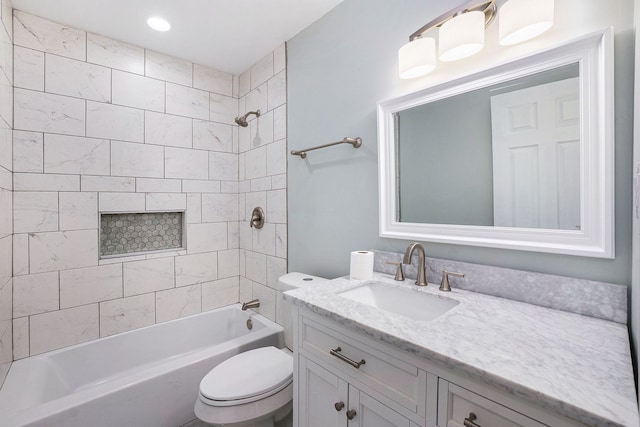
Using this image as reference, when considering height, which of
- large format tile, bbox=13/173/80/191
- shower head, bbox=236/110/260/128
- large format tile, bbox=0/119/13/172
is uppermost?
shower head, bbox=236/110/260/128

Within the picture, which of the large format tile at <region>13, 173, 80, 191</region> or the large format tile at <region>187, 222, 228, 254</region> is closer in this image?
the large format tile at <region>13, 173, 80, 191</region>

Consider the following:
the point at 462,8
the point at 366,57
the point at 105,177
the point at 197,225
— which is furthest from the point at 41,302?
the point at 462,8

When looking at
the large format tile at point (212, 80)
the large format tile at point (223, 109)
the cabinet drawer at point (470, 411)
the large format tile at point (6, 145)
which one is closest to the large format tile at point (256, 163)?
the large format tile at point (223, 109)

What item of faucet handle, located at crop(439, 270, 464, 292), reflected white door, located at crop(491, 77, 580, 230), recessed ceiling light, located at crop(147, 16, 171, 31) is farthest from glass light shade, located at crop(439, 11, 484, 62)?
recessed ceiling light, located at crop(147, 16, 171, 31)

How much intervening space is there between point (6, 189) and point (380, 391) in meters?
2.21

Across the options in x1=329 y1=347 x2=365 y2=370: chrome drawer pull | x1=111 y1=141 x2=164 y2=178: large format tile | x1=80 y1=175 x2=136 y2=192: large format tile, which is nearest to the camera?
x1=329 y1=347 x2=365 y2=370: chrome drawer pull

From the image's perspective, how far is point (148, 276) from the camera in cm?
229

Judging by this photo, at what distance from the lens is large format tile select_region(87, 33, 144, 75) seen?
A: 206 centimetres

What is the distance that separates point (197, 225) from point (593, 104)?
2536 millimetres

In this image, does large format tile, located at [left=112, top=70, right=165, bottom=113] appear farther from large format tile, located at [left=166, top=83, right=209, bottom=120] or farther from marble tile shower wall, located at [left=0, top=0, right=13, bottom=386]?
marble tile shower wall, located at [left=0, top=0, right=13, bottom=386]

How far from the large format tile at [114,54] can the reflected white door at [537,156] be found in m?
2.44

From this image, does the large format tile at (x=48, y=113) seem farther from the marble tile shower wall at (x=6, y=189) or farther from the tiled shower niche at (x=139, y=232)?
the tiled shower niche at (x=139, y=232)

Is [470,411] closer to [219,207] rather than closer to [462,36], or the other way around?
[462,36]

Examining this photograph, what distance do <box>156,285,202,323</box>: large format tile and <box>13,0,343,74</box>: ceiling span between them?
1.92m
